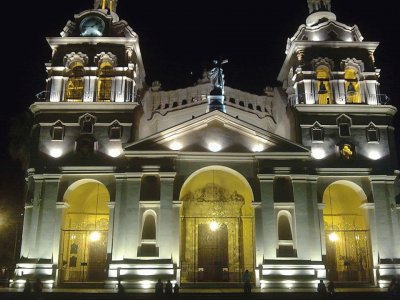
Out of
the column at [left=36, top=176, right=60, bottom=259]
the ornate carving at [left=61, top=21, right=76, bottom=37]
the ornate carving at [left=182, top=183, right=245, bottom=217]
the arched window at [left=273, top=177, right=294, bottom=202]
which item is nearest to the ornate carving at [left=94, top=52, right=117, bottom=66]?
the ornate carving at [left=61, top=21, right=76, bottom=37]

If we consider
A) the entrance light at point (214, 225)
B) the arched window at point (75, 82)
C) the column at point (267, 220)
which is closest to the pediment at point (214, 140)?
the column at point (267, 220)

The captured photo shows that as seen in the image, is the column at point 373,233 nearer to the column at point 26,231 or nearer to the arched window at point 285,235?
the arched window at point 285,235

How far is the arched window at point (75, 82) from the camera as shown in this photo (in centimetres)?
2938

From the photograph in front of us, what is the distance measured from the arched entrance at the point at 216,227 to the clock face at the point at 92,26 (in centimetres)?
1085

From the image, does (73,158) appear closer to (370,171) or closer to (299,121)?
(299,121)

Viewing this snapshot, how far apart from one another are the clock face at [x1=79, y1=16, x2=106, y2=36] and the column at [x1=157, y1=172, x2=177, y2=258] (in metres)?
10.3

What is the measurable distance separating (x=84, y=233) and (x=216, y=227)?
7704 millimetres

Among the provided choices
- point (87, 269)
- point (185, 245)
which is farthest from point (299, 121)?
point (87, 269)

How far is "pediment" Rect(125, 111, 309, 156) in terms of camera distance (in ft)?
89.4

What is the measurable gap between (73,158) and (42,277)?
6577mm

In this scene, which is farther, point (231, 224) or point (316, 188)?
point (231, 224)

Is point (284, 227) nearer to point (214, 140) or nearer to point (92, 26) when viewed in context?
point (214, 140)

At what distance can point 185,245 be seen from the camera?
28.8 m

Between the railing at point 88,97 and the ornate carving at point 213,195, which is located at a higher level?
the railing at point 88,97
